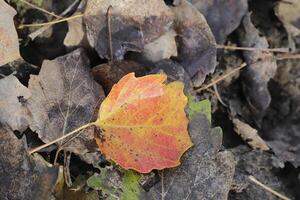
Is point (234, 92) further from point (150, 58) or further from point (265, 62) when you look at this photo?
point (150, 58)

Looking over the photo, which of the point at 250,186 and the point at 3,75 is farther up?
the point at 3,75

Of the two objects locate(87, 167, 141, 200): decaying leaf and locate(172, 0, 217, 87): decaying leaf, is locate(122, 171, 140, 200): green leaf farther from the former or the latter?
locate(172, 0, 217, 87): decaying leaf

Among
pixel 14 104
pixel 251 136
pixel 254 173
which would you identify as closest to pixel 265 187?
pixel 254 173

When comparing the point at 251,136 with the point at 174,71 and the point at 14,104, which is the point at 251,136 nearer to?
the point at 174,71

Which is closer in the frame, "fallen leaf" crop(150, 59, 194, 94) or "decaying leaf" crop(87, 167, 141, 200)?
"decaying leaf" crop(87, 167, 141, 200)

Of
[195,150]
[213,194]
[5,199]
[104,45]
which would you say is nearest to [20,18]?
[104,45]

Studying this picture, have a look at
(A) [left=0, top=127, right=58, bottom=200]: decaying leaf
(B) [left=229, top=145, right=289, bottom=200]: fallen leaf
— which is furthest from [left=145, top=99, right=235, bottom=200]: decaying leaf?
(A) [left=0, top=127, right=58, bottom=200]: decaying leaf

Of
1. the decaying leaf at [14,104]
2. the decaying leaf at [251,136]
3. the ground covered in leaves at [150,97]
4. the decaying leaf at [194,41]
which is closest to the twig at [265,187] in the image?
the ground covered in leaves at [150,97]

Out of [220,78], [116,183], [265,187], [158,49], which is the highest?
[158,49]
